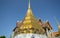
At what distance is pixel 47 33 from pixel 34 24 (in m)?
2.18

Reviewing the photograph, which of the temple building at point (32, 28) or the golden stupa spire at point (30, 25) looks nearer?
the temple building at point (32, 28)

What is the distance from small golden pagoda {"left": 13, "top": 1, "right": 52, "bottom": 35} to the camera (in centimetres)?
2008

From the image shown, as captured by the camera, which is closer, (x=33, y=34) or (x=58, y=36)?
(x=33, y=34)

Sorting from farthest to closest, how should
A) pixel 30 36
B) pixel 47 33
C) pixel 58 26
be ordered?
pixel 58 26 → pixel 47 33 → pixel 30 36

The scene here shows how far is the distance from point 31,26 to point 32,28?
38cm

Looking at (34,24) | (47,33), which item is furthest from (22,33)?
(47,33)

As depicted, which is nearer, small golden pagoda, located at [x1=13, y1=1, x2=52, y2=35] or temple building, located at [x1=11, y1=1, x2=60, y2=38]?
temple building, located at [x1=11, y1=1, x2=60, y2=38]

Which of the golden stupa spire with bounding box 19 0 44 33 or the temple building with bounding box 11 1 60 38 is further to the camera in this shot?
the golden stupa spire with bounding box 19 0 44 33

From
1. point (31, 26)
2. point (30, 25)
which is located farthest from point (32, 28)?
point (30, 25)

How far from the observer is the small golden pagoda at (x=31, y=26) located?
2008cm

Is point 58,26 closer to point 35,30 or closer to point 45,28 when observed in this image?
point 45,28

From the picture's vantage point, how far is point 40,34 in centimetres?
2012

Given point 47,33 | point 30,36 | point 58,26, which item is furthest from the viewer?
point 58,26

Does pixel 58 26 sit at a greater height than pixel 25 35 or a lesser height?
greater
